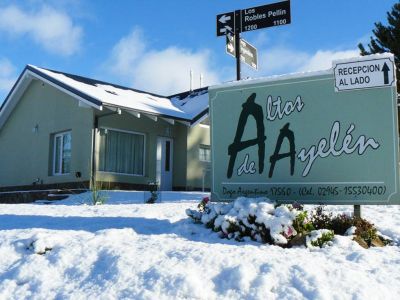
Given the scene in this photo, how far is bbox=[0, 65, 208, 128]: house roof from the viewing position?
16.7 metres

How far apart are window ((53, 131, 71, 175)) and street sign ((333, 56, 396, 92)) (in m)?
12.4

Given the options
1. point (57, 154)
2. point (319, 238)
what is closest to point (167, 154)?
point (57, 154)

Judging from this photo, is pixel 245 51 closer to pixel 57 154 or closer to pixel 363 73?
pixel 363 73

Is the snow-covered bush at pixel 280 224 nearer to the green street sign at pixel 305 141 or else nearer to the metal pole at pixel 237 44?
the green street sign at pixel 305 141

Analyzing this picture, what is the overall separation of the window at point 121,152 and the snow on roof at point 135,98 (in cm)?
122

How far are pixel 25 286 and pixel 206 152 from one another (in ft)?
50.8

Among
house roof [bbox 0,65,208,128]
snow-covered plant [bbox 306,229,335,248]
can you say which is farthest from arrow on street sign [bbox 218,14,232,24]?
snow-covered plant [bbox 306,229,335,248]

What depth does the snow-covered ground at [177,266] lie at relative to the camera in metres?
5.09

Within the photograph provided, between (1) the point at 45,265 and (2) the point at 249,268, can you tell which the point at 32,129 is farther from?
(2) the point at 249,268

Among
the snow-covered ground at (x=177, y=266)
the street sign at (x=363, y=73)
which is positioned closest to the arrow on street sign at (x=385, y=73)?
the street sign at (x=363, y=73)

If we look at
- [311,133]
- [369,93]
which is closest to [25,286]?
[311,133]

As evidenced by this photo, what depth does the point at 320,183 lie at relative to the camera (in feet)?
25.6

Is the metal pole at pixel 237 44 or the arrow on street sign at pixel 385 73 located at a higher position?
the metal pole at pixel 237 44

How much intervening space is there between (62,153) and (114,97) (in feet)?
9.32
